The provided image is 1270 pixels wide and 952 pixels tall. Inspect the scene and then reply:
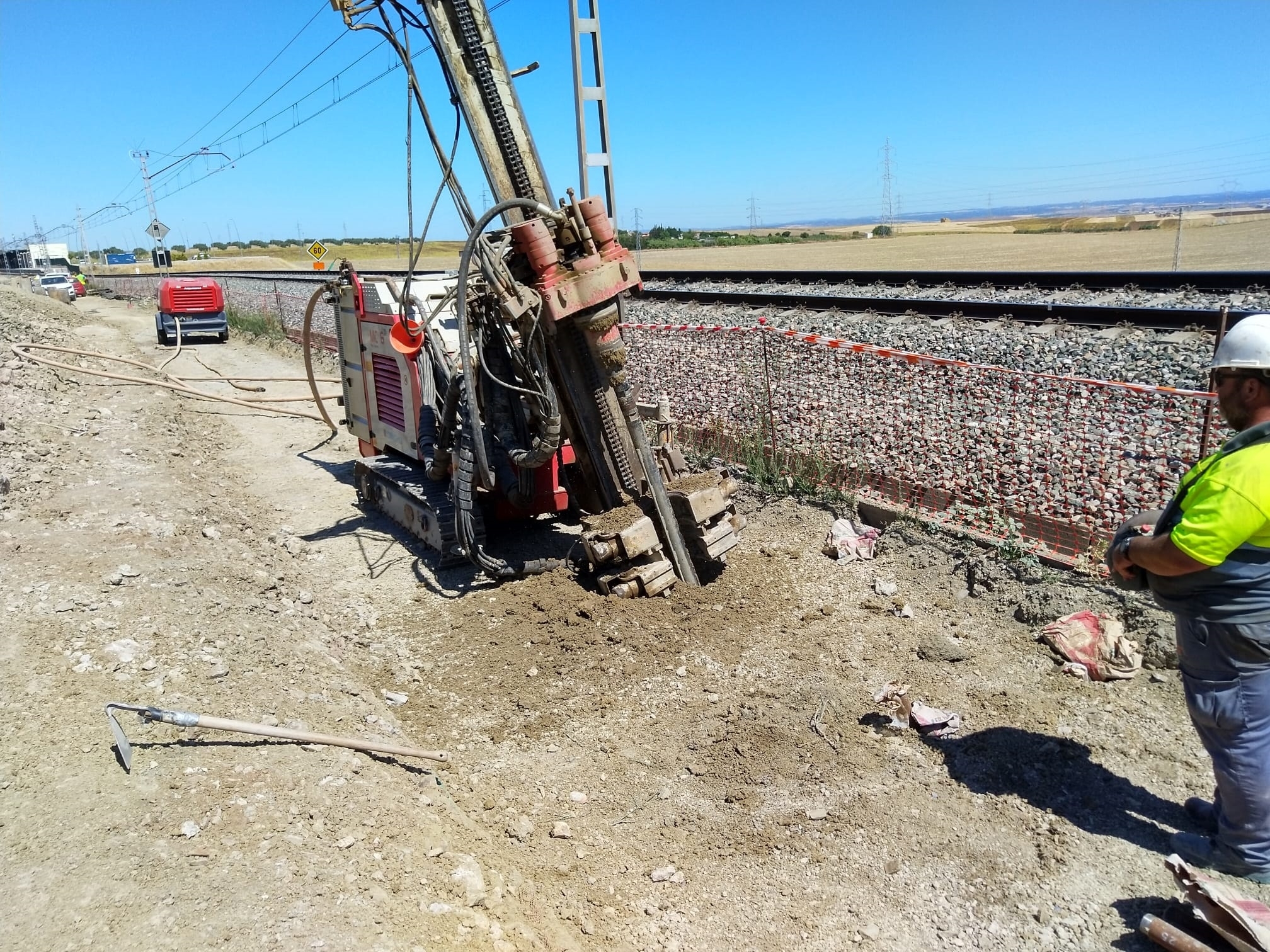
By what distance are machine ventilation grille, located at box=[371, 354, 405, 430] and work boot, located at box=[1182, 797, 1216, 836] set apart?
20.7ft

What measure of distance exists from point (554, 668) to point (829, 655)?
163 cm

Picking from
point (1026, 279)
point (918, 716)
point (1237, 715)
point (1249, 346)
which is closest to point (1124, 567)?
point (1237, 715)

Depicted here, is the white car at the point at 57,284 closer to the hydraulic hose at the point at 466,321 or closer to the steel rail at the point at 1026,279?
the steel rail at the point at 1026,279

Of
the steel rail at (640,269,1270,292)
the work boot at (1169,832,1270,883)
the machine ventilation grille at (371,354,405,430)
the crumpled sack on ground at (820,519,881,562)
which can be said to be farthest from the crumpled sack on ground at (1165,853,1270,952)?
the steel rail at (640,269,1270,292)

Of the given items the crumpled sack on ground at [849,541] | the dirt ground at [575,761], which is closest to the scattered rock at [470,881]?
the dirt ground at [575,761]

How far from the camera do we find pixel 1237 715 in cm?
306

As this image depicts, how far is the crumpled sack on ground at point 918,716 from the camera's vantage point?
429 cm

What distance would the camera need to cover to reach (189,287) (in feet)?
74.6

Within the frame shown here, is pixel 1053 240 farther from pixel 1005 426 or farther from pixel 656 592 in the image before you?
pixel 656 592

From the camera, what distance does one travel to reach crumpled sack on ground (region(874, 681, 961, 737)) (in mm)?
4293

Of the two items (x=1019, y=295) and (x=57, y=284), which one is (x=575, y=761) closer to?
(x=1019, y=295)

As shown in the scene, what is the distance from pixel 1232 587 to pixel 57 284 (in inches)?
1949

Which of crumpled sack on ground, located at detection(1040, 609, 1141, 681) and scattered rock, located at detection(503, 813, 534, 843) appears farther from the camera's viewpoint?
crumpled sack on ground, located at detection(1040, 609, 1141, 681)

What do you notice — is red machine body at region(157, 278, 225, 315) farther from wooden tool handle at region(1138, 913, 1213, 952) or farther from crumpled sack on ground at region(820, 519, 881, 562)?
wooden tool handle at region(1138, 913, 1213, 952)
